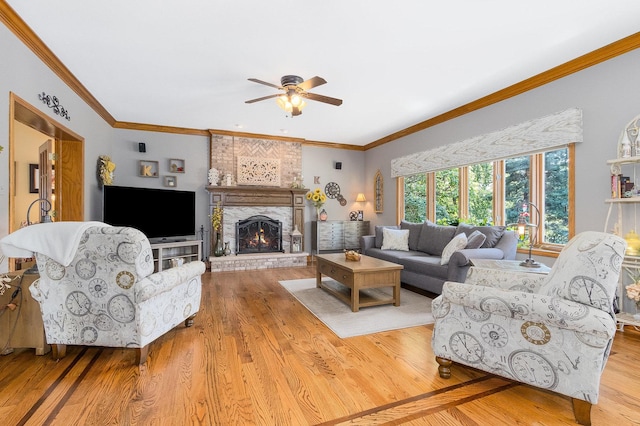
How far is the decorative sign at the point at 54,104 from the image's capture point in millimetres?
3119

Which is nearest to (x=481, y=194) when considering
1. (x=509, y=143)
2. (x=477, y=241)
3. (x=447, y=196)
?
(x=447, y=196)

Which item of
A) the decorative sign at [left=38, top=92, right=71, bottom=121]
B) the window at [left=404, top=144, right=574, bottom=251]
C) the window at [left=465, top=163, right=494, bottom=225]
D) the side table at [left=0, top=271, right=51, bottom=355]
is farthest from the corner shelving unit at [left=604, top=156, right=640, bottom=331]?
the decorative sign at [left=38, top=92, right=71, bottom=121]

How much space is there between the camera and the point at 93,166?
470cm

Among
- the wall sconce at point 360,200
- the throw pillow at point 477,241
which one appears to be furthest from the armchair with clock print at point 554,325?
the wall sconce at point 360,200

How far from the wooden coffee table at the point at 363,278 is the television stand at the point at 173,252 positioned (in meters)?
2.89

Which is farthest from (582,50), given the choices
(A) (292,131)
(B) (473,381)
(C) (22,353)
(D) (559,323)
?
(C) (22,353)

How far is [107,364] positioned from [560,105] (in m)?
5.11

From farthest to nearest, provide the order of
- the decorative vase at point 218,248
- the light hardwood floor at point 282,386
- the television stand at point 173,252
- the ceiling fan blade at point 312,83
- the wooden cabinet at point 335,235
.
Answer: the wooden cabinet at point 335,235 → the decorative vase at point 218,248 → the television stand at point 173,252 → the ceiling fan blade at point 312,83 → the light hardwood floor at point 282,386

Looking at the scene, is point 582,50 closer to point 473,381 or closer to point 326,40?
point 326,40

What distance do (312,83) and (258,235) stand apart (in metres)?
4.00

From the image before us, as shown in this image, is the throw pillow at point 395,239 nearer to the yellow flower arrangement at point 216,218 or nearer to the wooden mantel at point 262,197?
the wooden mantel at point 262,197

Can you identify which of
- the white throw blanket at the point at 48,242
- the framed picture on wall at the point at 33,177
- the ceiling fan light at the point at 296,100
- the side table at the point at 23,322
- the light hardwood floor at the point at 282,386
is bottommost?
the light hardwood floor at the point at 282,386

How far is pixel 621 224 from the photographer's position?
9.73ft

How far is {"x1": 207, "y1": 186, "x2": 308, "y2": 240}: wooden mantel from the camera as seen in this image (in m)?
6.15
